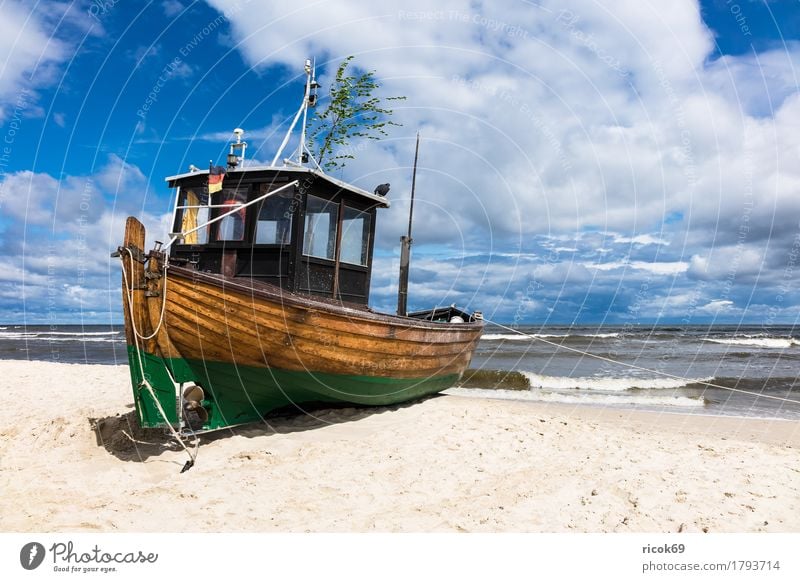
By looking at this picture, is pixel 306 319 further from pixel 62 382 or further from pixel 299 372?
pixel 62 382

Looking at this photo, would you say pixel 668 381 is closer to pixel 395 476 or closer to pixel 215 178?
pixel 395 476

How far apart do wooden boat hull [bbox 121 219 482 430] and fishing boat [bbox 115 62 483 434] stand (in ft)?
0.05

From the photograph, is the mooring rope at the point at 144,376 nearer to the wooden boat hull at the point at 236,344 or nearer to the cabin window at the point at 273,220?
the wooden boat hull at the point at 236,344

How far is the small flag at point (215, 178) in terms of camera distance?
714 centimetres

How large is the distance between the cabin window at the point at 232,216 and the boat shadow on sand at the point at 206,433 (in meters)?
2.57

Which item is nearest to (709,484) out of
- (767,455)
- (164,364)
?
(767,455)

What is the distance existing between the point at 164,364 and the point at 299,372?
5.17 feet

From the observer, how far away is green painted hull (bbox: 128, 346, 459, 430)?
5.92 metres

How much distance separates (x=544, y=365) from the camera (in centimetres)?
2041

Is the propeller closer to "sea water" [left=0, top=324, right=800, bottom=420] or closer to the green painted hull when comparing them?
the green painted hull

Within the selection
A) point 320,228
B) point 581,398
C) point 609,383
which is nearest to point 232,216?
point 320,228

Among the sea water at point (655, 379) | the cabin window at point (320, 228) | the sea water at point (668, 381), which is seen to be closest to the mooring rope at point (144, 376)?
the cabin window at point (320, 228)

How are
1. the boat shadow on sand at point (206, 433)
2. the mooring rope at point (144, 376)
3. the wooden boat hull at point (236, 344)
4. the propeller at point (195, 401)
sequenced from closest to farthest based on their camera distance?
the mooring rope at point (144, 376) → the wooden boat hull at point (236, 344) → the boat shadow on sand at point (206, 433) → the propeller at point (195, 401)

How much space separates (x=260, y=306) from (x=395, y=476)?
2402 mm
